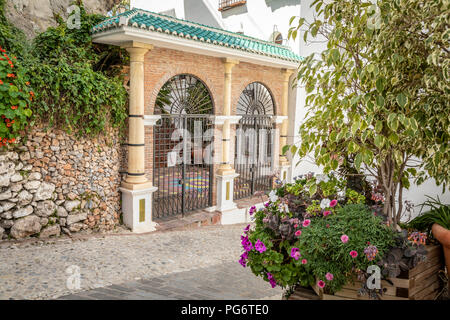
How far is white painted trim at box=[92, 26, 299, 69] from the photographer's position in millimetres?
6926

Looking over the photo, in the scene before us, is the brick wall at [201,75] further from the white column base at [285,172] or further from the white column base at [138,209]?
the white column base at [285,172]

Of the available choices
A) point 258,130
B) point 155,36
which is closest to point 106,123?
point 155,36

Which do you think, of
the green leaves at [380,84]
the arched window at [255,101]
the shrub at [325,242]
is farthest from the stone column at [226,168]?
the green leaves at [380,84]

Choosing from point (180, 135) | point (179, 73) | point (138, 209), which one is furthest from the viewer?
point (180, 135)

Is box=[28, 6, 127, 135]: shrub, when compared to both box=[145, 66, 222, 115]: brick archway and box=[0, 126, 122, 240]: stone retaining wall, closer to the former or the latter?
box=[0, 126, 122, 240]: stone retaining wall

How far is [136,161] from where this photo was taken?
7.71m

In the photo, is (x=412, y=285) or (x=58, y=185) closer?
(x=412, y=285)

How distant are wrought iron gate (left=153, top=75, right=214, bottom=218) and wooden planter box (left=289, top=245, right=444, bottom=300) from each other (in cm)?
600

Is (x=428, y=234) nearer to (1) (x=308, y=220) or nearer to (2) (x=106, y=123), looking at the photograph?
(1) (x=308, y=220)

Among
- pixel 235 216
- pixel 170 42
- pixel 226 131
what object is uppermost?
pixel 170 42

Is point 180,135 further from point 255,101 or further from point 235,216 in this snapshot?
point 255,101

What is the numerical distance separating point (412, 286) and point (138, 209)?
6.05 m

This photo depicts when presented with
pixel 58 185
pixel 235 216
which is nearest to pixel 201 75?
pixel 235 216

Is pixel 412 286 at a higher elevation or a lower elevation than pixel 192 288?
higher
